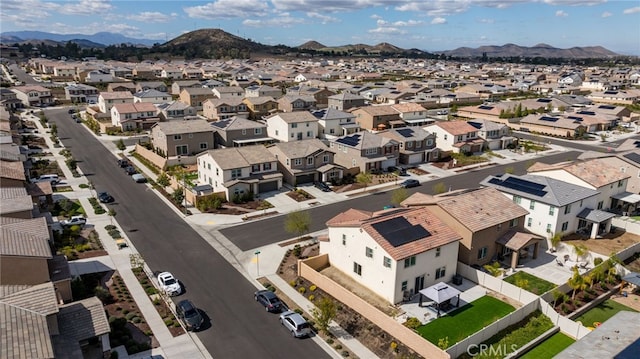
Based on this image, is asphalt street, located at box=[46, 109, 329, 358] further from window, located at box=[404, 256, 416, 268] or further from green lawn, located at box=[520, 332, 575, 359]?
green lawn, located at box=[520, 332, 575, 359]

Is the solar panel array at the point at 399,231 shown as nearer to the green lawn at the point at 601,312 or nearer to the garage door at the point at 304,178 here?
the green lawn at the point at 601,312

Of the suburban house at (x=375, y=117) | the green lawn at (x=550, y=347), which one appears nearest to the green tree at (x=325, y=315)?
the green lawn at (x=550, y=347)

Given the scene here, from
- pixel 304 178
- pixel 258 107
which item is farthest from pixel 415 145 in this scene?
pixel 258 107

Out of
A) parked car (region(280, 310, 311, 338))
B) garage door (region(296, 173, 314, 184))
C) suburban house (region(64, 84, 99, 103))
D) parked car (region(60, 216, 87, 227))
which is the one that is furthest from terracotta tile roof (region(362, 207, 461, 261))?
suburban house (region(64, 84, 99, 103))

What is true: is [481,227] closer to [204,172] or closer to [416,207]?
[416,207]

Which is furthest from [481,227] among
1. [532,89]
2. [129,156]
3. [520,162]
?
[532,89]

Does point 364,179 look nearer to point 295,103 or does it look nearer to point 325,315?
point 325,315
